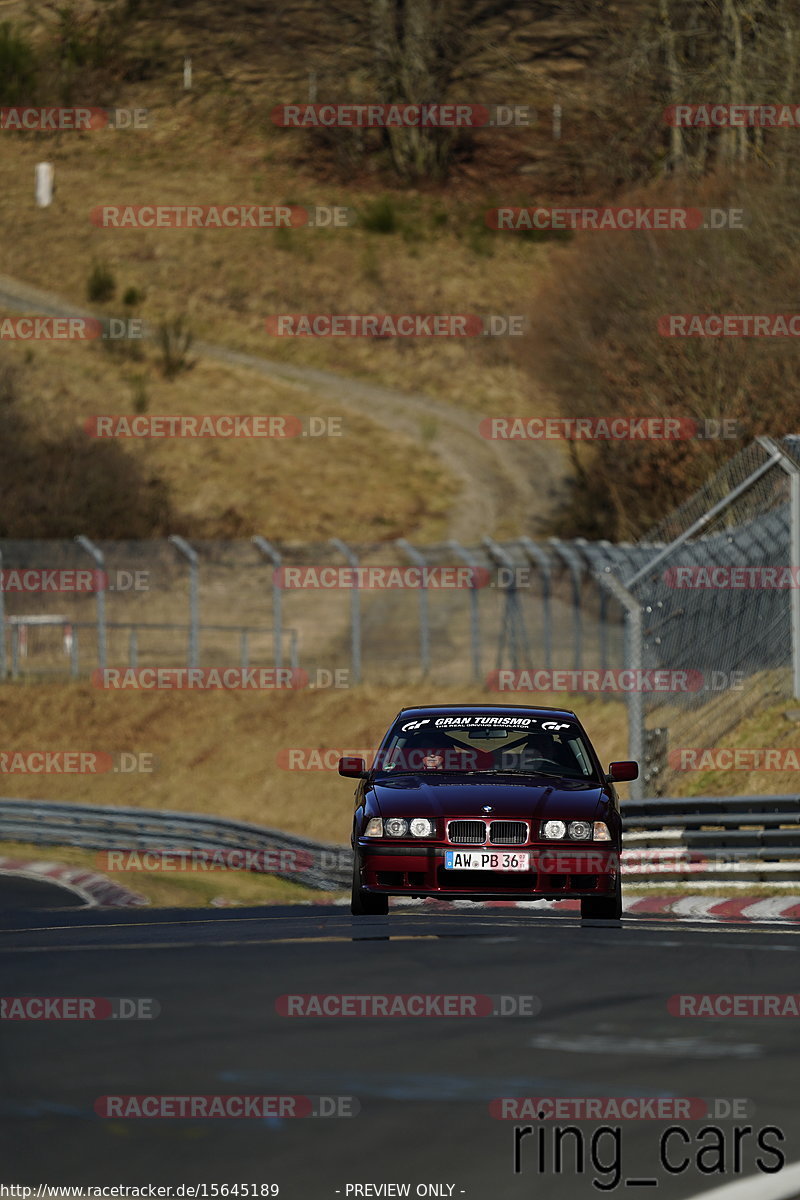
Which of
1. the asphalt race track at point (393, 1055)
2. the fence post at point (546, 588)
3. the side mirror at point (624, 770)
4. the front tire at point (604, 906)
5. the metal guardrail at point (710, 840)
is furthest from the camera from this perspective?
the fence post at point (546, 588)

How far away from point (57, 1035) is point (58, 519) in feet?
142

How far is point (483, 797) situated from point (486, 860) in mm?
418

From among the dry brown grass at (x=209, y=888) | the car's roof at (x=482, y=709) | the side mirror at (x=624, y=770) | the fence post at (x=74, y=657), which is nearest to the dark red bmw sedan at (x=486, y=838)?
the side mirror at (x=624, y=770)

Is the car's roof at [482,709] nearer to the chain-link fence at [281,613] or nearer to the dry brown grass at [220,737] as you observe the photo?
the dry brown grass at [220,737]

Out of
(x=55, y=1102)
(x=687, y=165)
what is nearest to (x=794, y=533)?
(x=55, y=1102)

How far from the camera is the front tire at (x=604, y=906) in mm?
12938

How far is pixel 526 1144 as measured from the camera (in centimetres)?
601

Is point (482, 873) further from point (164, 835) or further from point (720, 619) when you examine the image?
point (164, 835)

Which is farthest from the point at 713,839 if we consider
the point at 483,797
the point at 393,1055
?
the point at 393,1055

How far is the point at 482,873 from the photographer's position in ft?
40.4

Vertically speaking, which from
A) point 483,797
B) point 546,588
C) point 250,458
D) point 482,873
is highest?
point 250,458

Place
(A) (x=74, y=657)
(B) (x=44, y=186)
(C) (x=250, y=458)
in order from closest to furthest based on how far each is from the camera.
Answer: (A) (x=74, y=657), (C) (x=250, y=458), (B) (x=44, y=186)

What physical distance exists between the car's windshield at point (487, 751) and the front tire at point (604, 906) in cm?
79

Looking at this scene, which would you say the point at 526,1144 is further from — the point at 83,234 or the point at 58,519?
the point at 83,234
